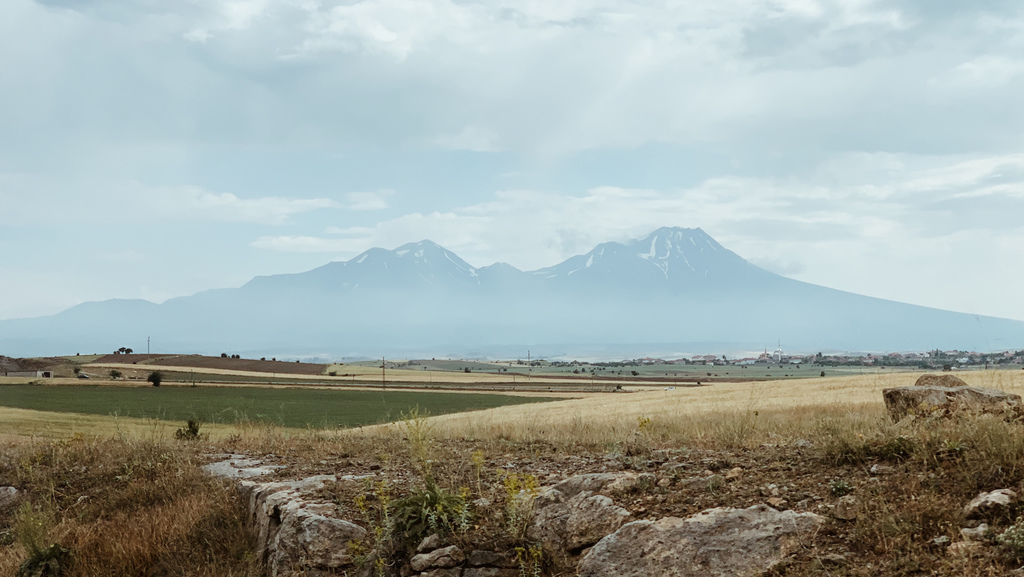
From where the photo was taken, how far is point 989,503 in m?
6.26

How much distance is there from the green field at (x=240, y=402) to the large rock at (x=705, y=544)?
4504cm

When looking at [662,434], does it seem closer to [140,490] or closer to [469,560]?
[469,560]

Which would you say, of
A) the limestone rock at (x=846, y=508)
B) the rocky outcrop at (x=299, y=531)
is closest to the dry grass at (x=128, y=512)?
the rocky outcrop at (x=299, y=531)

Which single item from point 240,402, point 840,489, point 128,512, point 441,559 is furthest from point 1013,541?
point 240,402

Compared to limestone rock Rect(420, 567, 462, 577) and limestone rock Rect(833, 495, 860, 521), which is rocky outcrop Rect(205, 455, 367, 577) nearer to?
limestone rock Rect(420, 567, 462, 577)

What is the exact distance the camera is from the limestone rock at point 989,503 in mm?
6211

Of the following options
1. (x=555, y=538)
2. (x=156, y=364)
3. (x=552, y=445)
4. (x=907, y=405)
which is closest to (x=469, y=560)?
(x=555, y=538)

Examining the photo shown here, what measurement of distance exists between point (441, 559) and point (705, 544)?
244 centimetres

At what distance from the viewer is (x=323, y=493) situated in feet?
30.5

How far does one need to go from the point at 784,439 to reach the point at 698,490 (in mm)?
3921

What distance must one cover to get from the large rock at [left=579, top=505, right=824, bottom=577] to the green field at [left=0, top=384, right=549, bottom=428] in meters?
45.0

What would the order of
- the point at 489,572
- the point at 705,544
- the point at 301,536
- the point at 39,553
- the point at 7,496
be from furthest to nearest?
the point at 7,496 → the point at 39,553 → the point at 301,536 → the point at 489,572 → the point at 705,544

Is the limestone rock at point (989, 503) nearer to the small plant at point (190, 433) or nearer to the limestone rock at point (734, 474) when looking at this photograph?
the limestone rock at point (734, 474)

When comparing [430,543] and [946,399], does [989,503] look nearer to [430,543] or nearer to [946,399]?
[430,543]
